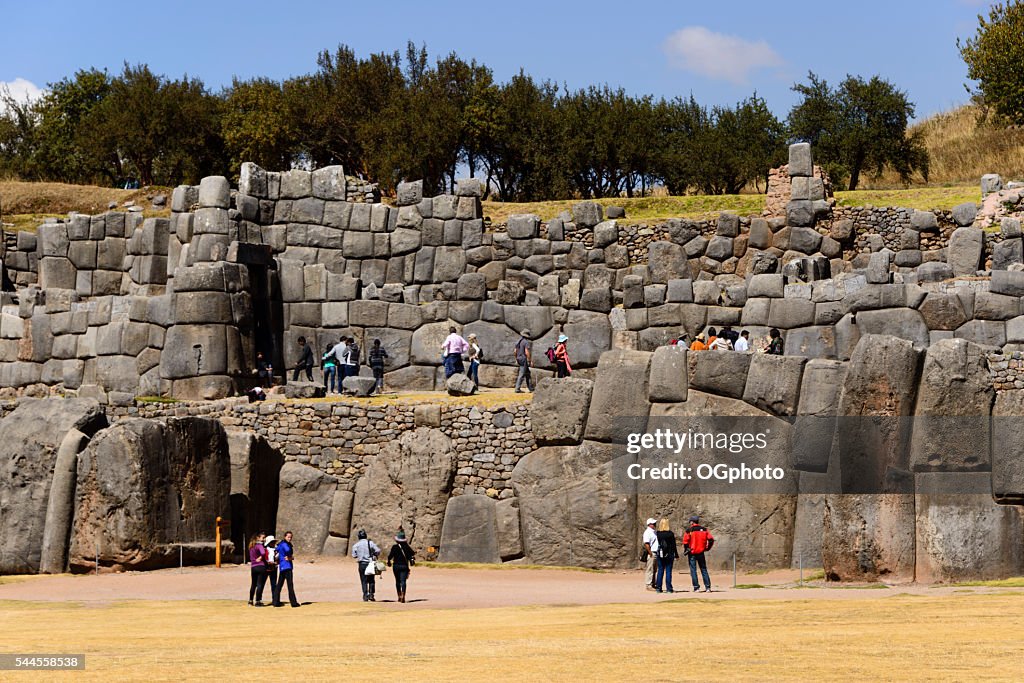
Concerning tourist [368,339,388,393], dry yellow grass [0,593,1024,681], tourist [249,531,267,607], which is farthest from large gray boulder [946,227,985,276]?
tourist [249,531,267,607]

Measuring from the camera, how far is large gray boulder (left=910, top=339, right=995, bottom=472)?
22219mm

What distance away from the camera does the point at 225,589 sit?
2303 cm

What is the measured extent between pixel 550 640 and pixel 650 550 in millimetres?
7210

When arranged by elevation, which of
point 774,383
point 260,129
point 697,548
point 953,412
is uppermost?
point 260,129

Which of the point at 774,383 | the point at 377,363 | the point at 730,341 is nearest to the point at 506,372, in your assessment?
the point at 377,363

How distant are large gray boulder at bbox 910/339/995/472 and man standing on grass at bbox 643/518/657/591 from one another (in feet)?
12.8

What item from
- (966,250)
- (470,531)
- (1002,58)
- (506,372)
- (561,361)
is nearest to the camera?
(470,531)

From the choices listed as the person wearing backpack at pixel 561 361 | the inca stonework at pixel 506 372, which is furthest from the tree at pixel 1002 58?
the person wearing backpack at pixel 561 361

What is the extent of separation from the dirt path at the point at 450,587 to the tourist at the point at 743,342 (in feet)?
20.4

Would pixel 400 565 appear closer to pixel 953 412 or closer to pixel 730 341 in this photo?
pixel 953 412

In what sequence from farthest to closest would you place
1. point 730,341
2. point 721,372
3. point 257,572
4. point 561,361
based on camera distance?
1. point 730,341
2. point 561,361
3. point 721,372
4. point 257,572

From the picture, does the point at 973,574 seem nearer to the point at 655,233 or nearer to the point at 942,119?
the point at 655,233

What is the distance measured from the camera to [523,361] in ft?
99.6

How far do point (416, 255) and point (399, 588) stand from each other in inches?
633
